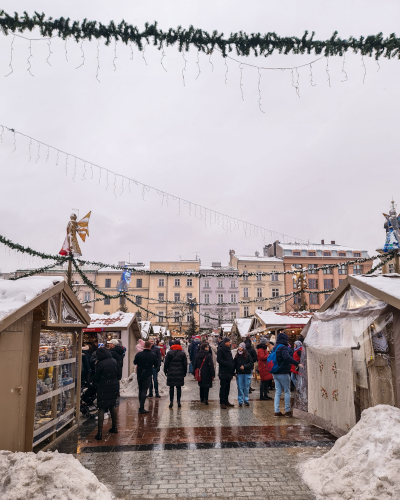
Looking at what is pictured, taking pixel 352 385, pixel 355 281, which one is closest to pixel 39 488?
pixel 352 385

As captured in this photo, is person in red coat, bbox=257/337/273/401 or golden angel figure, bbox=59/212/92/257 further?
golden angel figure, bbox=59/212/92/257

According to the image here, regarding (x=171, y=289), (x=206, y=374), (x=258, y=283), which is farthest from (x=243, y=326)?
(x=258, y=283)

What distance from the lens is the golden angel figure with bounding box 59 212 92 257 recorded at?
12.8 m

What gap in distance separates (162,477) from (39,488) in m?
1.64

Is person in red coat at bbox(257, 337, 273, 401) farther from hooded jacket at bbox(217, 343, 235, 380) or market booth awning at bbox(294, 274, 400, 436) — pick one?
market booth awning at bbox(294, 274, 400, 436)

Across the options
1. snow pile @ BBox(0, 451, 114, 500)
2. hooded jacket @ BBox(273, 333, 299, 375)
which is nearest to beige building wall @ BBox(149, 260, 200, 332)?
hooded jacket @ BBox(273, 333, 299, 375)

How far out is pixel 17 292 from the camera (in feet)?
17.9

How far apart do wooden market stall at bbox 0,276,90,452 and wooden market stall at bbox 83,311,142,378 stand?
25.0 ft

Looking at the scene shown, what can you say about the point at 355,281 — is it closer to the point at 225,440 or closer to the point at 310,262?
the point at 225,440

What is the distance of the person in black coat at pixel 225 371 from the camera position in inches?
393

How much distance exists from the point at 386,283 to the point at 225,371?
17.0 ft

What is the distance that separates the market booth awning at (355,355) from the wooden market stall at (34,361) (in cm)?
485

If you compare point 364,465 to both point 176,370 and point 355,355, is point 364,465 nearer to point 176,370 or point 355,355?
point 355,355

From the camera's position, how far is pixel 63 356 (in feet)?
24.1
